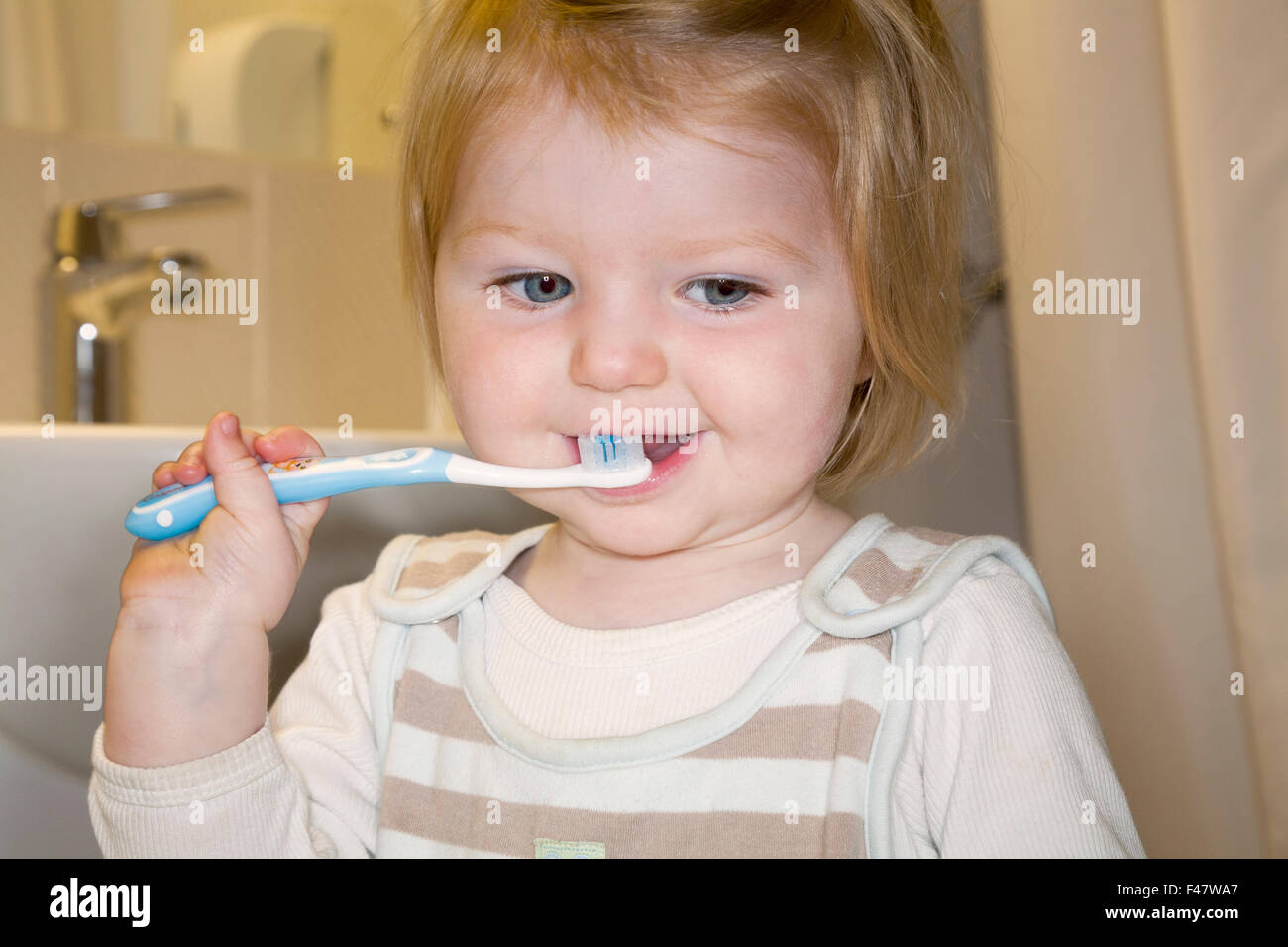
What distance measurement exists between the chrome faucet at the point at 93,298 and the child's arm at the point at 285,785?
0.60 metres

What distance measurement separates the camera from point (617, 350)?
55cm

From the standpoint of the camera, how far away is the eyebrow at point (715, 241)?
0.55 meters

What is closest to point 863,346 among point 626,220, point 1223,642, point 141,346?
point 626,220

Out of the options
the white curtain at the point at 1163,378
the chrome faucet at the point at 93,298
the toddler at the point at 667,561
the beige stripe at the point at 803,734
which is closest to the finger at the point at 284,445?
the toddler at the point at 667,561

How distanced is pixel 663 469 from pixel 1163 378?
41cm

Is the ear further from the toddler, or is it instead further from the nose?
the nose

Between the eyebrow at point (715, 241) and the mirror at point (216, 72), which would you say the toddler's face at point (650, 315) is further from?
the mirror at point (216, 72)

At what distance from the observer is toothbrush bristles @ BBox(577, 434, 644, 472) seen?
22.8 inches

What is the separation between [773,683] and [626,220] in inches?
9.2

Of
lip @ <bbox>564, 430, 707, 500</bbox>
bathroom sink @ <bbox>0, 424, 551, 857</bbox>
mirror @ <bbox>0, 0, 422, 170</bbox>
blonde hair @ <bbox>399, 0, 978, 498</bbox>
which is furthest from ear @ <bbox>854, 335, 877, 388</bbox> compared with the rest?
mirror @ <bbox>0, 0, 422, 170</bbox>

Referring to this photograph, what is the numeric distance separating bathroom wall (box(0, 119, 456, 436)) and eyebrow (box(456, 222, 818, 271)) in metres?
0.62

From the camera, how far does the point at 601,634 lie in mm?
635
